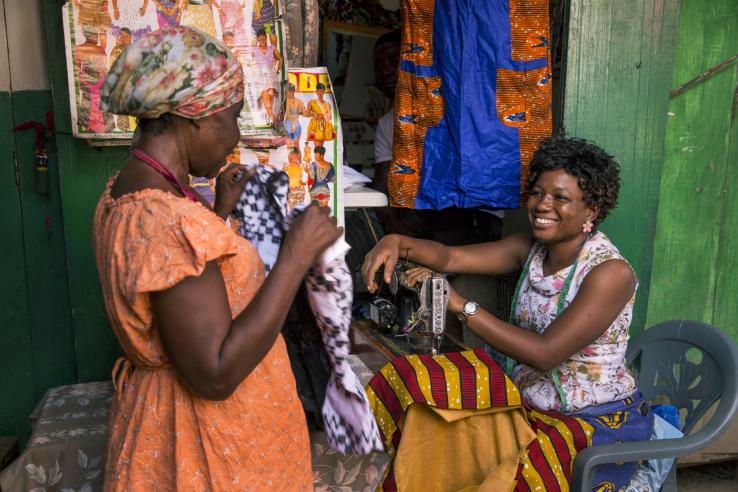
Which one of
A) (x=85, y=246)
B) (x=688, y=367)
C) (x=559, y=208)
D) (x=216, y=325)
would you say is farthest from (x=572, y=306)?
(x=85, y=246)

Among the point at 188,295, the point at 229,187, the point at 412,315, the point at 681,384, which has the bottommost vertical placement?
the point at 681,384

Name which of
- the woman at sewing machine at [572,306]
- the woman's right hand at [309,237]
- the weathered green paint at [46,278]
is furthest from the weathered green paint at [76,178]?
the woman's right hand at [309,237]

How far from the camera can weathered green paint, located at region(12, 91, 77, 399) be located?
9.46 feet

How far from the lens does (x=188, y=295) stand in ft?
3.73

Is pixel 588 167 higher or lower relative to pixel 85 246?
higher

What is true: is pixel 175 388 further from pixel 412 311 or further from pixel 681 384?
pixel 681 384

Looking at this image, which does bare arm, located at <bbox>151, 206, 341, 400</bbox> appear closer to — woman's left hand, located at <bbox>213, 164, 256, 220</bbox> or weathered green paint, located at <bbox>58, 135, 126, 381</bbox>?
woman's left hand, located at <bbox>213, 164, 256, 220</bbox>

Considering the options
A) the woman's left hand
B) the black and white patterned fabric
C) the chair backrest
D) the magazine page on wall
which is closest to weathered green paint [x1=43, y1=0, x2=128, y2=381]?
the magazine page on wall

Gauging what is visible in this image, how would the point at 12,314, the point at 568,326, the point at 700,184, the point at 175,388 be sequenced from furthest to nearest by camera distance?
the point at 700,184
the point at 12,314
the point at 568,326
the point at 175,388

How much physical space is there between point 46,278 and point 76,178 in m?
0.72

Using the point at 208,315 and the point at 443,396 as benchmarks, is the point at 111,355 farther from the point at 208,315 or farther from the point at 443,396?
the point at 208,315

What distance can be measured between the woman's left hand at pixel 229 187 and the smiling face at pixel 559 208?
3.55 ft

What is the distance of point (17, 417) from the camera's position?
2982 millimetres

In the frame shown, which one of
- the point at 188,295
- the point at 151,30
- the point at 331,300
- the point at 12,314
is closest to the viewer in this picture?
the point at 188,295
